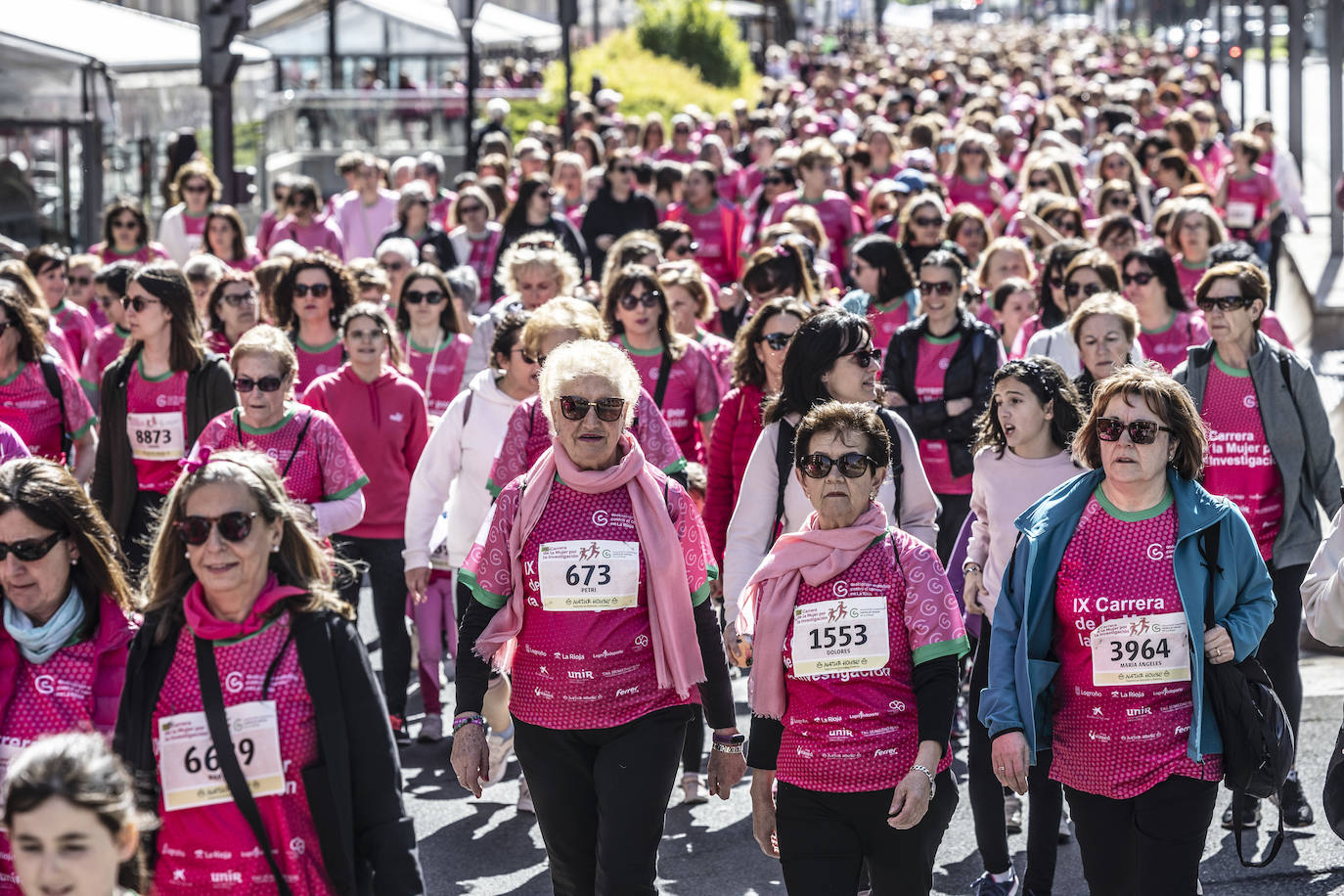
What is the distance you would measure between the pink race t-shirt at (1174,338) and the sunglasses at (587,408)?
408 cm

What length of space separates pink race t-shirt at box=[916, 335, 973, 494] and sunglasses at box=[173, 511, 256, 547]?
14.6 ft

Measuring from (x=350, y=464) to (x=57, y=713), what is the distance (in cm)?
287

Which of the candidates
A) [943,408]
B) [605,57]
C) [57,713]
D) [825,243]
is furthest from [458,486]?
[605,57]

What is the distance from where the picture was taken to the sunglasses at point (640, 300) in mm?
7953

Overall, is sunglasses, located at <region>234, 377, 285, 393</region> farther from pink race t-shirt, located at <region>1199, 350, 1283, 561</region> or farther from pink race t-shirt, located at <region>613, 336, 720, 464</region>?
pink race t-shirt, located at <region>1199, 350, 1283, 561</region>

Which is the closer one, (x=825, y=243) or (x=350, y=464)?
(x=350, y=464)

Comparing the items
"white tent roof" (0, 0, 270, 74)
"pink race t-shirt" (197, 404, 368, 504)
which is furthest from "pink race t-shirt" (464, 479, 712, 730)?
"white tent roof" (0, 0, 270, 74)

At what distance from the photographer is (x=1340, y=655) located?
8.91 m

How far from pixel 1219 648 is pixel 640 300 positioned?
12.2ft

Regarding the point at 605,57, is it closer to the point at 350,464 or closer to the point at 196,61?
the point at 196,61

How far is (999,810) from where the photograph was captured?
5.96 m

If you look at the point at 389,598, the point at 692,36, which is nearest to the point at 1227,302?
the point at 389,598

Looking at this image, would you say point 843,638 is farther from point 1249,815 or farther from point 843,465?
point 1249,815

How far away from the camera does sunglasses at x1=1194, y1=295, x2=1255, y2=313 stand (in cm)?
671
